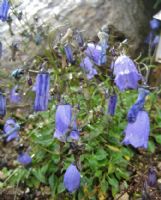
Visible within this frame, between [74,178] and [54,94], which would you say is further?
[54,94]

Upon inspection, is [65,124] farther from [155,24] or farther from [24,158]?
[155,24]

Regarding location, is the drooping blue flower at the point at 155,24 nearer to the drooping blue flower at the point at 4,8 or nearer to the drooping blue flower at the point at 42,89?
the drooping blue flower at the point at 4,8

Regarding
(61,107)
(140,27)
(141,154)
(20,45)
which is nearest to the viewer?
(61,107)

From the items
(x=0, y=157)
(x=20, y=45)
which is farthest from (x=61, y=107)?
(x=20, y=45)

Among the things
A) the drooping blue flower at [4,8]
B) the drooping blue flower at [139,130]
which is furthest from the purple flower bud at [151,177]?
the drooping blue flower at [4,8]

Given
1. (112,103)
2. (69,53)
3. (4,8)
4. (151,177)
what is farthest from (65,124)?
(4,8)

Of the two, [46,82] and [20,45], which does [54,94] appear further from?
[20,45]
